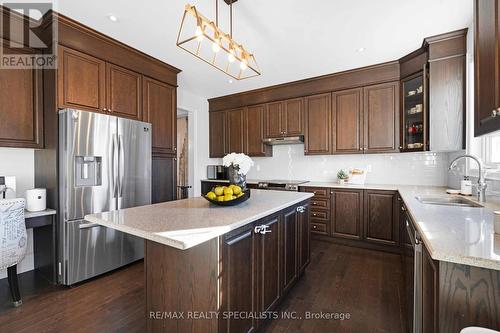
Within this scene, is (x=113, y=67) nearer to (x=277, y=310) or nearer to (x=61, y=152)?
(x=61, y=152)

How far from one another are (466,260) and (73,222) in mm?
2886

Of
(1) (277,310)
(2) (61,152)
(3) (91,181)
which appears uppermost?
(2) (61,152)

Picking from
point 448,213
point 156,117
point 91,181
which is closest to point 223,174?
point 156,117

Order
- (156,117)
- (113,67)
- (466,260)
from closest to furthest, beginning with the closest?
1. (466,260)
2. (113,67)
3. (156,117)

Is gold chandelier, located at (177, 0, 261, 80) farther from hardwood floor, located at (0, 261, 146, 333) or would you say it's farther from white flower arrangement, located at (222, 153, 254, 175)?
hardwood floor, located at (0, 261, 146, 333)

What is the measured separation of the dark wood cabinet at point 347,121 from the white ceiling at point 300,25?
49 centimetres

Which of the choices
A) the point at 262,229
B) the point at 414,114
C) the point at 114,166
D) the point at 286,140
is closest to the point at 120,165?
the point at 114,166

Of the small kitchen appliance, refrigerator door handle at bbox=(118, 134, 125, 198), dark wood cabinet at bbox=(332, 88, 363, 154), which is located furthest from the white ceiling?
the small kitchen appliance

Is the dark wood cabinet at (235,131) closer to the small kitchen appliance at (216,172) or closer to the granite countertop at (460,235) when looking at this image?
the small kitchen appliance at (216,172)

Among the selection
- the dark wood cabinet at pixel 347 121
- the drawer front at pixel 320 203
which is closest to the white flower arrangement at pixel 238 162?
the drawer front at pixel 320 203

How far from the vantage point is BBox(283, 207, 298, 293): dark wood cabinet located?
1.90 meters

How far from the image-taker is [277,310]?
187 centimetres

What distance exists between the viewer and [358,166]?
3.81 metres

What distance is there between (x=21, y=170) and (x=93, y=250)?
3.94 feet
